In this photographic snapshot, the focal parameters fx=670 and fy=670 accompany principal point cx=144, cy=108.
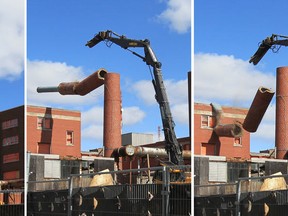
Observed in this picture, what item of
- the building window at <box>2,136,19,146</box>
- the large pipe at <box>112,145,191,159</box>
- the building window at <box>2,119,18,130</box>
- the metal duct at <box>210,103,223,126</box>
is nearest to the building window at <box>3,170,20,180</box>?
the building window at <box>2,136,19,146</box>

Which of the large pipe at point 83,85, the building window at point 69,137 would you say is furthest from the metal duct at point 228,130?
the building window at point 69,137

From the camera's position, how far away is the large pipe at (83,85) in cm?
604

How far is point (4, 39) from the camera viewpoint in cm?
920

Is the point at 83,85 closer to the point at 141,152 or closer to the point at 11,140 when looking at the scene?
the point at 141,152

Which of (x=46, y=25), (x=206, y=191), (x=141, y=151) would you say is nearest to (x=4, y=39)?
(x=46, y=25)

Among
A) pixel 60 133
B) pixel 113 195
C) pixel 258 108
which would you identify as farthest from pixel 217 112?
pixel 113 195

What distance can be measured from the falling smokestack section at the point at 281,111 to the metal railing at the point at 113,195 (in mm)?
940

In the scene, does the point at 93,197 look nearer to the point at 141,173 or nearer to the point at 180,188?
the point at 141,173

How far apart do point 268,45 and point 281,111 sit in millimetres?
524

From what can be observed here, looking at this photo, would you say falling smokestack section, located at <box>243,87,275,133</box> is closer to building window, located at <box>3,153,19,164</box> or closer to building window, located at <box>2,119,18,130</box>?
building window, located at <box>2,119,18,130</box>

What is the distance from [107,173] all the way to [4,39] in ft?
11.5

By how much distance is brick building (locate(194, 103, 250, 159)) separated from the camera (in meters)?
4.95

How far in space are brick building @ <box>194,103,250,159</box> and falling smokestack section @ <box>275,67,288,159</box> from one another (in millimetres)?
235

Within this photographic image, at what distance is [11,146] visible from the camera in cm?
1590
